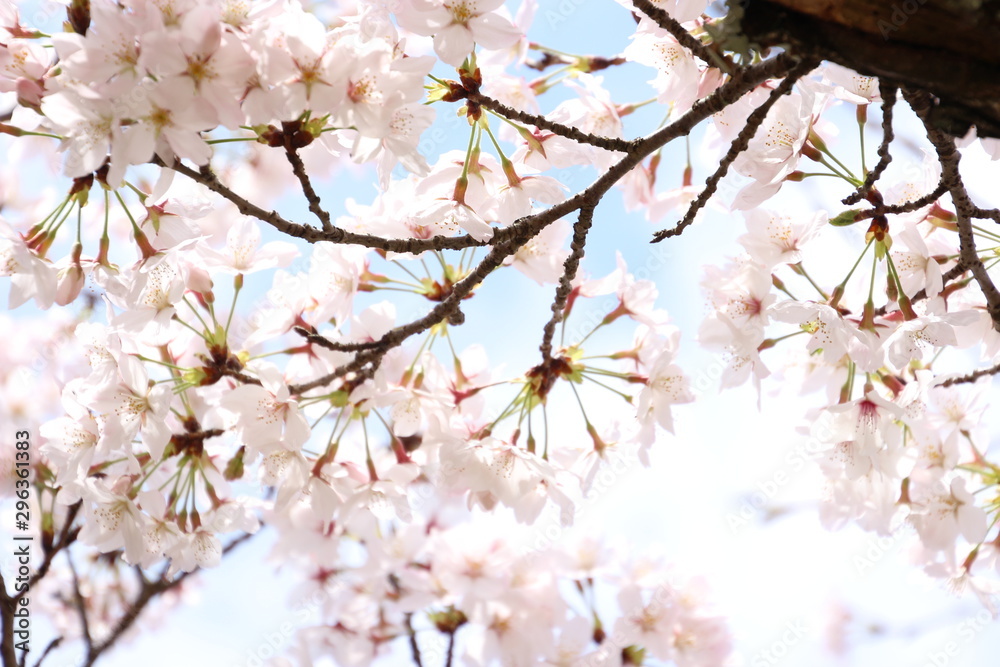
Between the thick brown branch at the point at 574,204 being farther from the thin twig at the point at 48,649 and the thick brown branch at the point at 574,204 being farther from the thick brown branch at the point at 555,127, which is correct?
the thin twig at the point at 48,649

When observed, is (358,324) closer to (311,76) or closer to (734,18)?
(311,76)

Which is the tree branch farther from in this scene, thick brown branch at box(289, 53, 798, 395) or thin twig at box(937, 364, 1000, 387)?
thin twig at box(937, 364, 1000, 387)

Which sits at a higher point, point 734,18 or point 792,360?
point 792,360

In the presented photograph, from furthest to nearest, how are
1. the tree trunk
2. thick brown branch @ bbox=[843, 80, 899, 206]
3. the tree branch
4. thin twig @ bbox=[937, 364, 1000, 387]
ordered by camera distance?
the tree branch, thin twig @ bbox=[937, 364, 1000, 387], thick brown branch @ bbox=[843, 80, 899, 206], the tree trunk

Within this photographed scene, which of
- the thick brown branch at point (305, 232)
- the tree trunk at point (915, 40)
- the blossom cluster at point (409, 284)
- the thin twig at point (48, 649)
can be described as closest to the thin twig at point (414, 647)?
the blossom cluster at point (409, 284)

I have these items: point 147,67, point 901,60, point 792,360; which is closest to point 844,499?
point 792,360

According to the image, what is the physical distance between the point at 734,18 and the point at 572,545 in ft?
8.18

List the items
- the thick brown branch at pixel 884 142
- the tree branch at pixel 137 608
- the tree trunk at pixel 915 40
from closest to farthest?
the tree trunk at pixel 915 40 < the thick brown branch at pixel 884 142 < the tree branch at pixel 137 608

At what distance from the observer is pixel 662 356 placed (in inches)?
82.3

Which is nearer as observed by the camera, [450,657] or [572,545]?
[450,657]

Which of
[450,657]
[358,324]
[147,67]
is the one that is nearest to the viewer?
[147,67]

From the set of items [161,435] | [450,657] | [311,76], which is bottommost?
[450,657]

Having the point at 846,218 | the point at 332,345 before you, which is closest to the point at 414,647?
the point at 332,345

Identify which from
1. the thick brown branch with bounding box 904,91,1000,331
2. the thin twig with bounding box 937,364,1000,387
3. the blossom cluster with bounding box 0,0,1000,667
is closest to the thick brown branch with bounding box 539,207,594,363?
the blossom cluster with bounding box 0,0,1000,667
